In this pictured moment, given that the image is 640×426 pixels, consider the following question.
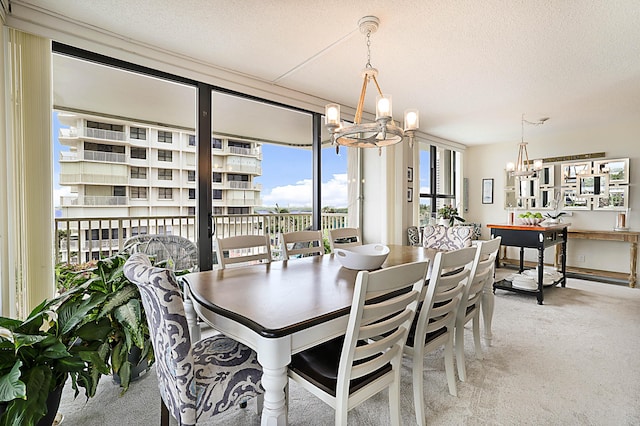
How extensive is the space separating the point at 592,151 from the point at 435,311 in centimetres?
567

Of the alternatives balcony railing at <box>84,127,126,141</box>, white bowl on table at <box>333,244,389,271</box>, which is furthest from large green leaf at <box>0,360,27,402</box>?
balcony railing at <box>84,127,126,141</box>

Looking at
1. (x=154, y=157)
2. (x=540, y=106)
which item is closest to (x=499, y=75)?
(x=540, y=106)

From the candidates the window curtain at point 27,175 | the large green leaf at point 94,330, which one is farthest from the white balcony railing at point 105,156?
the large green leaf at point 94,330

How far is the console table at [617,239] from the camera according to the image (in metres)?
4.63

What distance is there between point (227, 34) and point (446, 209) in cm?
464

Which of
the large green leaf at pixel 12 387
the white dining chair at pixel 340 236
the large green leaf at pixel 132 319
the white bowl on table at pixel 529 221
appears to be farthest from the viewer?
the white bowl on table at pixel 529 221

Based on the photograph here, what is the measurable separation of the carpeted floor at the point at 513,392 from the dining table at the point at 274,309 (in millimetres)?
634

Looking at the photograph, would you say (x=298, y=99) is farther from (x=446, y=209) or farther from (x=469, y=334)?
(x=446, y=209)

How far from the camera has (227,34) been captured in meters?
2.44

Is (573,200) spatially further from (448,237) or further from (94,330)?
(94,330)

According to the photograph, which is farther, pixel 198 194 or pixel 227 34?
pixel 198 194

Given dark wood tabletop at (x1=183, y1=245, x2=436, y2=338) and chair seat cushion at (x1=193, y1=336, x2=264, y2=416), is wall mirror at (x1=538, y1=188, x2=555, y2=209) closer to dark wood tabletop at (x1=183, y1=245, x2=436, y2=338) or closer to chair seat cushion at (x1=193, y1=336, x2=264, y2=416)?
dark wood tabletop at (x1=183, y1=245, x2=436, y2=338)

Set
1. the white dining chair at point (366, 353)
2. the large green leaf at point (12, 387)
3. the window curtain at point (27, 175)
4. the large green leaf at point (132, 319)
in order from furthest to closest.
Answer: the window curtain at point (27, 175), the large green leaf at point (132, 319), the white dining chair at point (366, 353), the large green leaf at point (12, 387)

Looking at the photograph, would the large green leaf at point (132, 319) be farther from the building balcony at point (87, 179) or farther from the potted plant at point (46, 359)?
the building balcony at point (87, 179)
